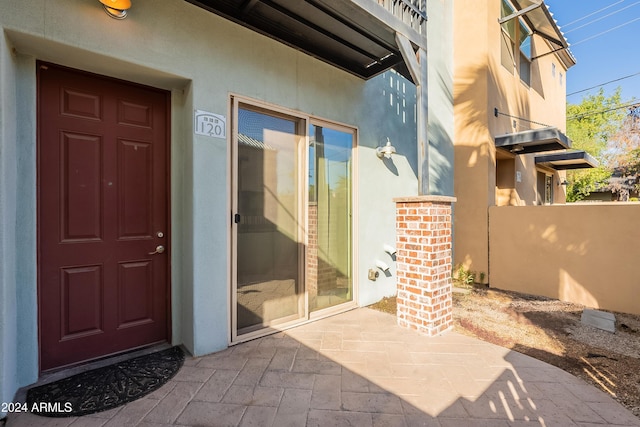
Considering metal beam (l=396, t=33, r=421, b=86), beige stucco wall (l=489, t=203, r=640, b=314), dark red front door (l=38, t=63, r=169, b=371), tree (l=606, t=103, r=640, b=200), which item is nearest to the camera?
dark red front door (l=38, t=63, r=169, b=371)

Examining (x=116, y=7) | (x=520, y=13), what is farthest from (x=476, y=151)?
(x=116, y=7)

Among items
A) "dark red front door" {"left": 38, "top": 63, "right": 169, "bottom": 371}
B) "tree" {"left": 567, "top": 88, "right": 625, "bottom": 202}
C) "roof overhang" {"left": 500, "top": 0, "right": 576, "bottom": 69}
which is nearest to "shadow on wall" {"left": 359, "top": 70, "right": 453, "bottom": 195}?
"roof overhang" {"left": 500, "top": 0, "right": 576, "bottom": 69}

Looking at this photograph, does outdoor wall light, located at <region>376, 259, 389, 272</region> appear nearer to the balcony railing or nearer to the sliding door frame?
the sliding door frame

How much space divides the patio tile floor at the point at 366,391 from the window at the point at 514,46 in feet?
19.8

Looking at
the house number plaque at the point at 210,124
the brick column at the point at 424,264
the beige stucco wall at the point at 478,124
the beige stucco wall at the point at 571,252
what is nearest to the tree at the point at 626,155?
Result: the beige stucco wall at the point at 478,124

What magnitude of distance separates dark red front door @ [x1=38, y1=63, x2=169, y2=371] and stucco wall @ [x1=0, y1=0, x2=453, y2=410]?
98 millimetres

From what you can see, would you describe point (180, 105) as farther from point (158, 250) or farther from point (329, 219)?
point (329, 219)

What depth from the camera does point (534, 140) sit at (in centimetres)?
491

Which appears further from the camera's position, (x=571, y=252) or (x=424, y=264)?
(x=571, y=252)

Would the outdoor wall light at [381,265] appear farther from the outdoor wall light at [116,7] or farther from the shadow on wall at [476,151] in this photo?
the outdoor wall light at [116,7]

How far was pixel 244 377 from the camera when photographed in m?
2.27

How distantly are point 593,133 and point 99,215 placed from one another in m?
20.5

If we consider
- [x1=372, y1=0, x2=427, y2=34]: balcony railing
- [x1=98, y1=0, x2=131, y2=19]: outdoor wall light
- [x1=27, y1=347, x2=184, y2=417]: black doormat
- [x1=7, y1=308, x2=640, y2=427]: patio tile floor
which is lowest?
[x1=7, y1=308, x2=640, y2=427]: patio tile floor

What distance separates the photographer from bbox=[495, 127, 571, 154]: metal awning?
4.69m
